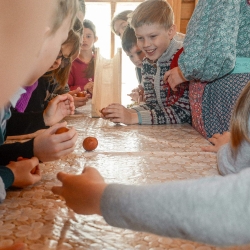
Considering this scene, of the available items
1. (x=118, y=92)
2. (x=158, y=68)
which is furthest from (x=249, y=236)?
(x=118, y=92)

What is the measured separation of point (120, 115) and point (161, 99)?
29 cm

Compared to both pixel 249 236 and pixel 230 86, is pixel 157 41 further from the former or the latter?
pixel 249 236

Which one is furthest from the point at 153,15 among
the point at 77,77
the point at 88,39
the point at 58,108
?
the point at 88,39

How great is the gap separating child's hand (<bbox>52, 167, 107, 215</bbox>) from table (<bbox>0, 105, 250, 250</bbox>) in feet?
0.25

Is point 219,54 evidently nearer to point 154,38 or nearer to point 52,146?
point 52,146

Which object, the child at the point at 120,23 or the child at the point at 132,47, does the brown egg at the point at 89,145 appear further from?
the child at the point at 120,23

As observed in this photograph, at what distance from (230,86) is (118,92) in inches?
33.9

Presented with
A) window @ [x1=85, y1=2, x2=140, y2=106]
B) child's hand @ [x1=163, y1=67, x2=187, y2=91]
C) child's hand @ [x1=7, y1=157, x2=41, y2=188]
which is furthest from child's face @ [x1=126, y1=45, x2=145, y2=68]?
window @ [x1=85, y1=2, x2=140, y2=106]

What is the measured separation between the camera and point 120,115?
1.47 metres

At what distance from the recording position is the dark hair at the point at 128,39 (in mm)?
2059

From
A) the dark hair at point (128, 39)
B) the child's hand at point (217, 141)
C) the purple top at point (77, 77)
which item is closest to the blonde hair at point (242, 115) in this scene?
the child's hand at point (217, 141)

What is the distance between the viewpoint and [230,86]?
1.10 meters

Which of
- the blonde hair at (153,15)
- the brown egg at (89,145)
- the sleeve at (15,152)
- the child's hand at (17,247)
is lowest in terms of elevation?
the brown egg at (89,145)

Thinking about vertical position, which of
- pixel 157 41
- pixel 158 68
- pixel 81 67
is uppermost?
pixel 157 41
